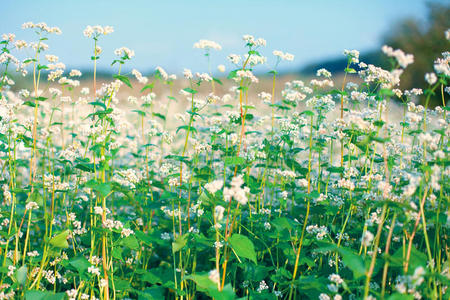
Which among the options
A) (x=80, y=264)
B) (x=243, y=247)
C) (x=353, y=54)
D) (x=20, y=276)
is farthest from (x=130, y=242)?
(x=353, y=54)

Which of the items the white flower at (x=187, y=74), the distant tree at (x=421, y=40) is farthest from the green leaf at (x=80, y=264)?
the distant tree at (x=421, y=40)

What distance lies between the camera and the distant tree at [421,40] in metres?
15.4

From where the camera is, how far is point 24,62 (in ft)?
11.5

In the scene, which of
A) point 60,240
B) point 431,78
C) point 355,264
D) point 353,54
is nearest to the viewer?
point 355,264

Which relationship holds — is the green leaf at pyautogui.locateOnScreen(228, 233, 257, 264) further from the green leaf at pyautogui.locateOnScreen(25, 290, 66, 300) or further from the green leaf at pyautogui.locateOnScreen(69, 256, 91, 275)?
the green leaf at pyautogui.locateOnScreen(25, 290, 66, 300)

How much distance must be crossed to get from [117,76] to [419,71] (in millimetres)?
15866

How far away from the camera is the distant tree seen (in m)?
15.4

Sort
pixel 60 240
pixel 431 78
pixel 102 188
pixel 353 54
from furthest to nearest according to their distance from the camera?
pixel 353 54, pixel 60 240, pixel 102 188, pixel 431 78

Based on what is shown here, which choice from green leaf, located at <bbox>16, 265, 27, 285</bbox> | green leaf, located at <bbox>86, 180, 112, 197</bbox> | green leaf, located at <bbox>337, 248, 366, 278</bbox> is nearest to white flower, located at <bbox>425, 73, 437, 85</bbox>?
green leaf, located at <bbox>337, 248, 366, 278</bbox>

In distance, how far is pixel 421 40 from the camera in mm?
16828

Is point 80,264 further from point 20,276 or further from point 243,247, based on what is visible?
point 243,247

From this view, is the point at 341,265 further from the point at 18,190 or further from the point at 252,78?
the point at 18,190

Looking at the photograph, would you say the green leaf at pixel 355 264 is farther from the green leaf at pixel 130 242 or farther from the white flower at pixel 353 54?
the white flower at pixel 353 54

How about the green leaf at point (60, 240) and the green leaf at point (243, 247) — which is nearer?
the green leaf at point (243, 247)
